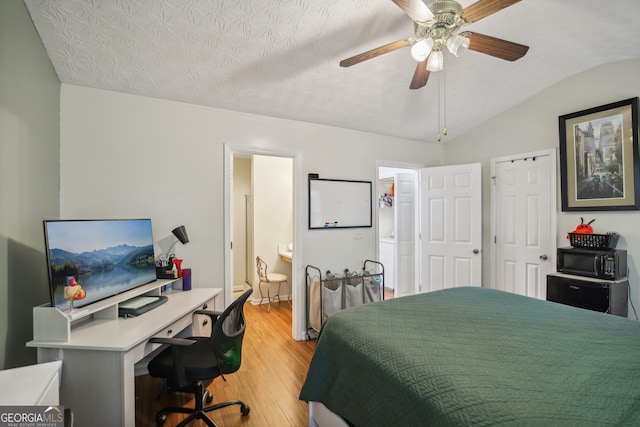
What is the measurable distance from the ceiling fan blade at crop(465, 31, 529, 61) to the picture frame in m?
1.76

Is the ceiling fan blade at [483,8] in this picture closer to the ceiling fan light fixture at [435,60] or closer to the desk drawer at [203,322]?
the ceiling fan light fixture at [435,60]

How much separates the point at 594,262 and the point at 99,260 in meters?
3.94

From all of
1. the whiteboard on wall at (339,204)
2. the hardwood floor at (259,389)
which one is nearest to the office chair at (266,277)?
the hardwood floor at (259,389)

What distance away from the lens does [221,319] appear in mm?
1672

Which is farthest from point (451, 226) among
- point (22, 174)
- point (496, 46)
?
point (22, 174)

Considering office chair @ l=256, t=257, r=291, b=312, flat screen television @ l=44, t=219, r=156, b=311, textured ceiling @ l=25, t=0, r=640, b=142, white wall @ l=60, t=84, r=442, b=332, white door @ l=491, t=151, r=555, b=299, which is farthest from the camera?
office chair @ l=256, t=257, r=291, b=312

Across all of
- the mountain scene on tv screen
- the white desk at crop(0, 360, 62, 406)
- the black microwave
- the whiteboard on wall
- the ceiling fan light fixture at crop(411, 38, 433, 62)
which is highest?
the ceiling fan light fixture at crop(411, 38, 433, 62)

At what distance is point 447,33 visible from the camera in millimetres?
1559

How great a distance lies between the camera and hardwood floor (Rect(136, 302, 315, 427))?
76.5 inches

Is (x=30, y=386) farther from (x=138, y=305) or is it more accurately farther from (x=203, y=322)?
(x=203, y=322)

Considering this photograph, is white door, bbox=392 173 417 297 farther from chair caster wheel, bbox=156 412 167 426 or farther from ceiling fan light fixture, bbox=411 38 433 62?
chair caster wheel, bbox=156 412 167 426

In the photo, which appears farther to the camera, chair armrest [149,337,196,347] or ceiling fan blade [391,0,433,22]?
chair armrest [149,337,196,347]

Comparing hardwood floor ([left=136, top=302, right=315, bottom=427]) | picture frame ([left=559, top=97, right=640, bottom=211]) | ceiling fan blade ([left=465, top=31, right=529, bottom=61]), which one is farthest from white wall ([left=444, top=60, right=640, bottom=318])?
hardwood floor ([left=136, top=302, right=315, bottom=427])

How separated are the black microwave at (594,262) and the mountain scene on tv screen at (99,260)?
3739 mm
